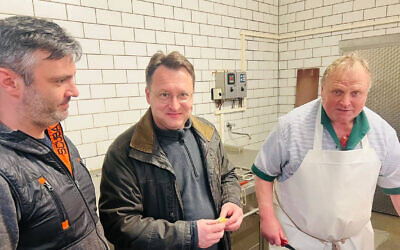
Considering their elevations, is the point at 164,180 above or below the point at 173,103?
below

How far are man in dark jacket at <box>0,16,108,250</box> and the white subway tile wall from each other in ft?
4.15

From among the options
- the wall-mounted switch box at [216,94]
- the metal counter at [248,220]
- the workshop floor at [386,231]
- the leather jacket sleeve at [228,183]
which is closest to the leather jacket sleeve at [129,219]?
the leather jacket sleeve at [228,183]

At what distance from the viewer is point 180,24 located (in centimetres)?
266

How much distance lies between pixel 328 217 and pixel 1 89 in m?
1.39

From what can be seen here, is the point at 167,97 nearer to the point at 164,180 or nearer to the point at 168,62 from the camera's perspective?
the point at 168,62

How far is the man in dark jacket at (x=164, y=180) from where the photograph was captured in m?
1.06

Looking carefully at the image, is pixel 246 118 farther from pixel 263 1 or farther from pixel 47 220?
pixel 47 220

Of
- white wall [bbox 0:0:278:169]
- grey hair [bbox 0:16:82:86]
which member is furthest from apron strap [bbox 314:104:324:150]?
white wall [bbox 0:0:278:169]

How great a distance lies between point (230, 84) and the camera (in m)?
3.07

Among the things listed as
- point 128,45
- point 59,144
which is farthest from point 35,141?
point 128,45

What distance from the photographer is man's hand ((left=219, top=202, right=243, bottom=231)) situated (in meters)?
1.22

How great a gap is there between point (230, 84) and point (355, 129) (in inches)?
73.0

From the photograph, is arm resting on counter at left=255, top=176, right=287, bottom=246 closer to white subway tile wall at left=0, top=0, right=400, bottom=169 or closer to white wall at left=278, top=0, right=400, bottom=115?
white subway tile wall at left=0, top=0, right=400, bottom=169

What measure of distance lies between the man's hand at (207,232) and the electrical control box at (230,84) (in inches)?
79.6
